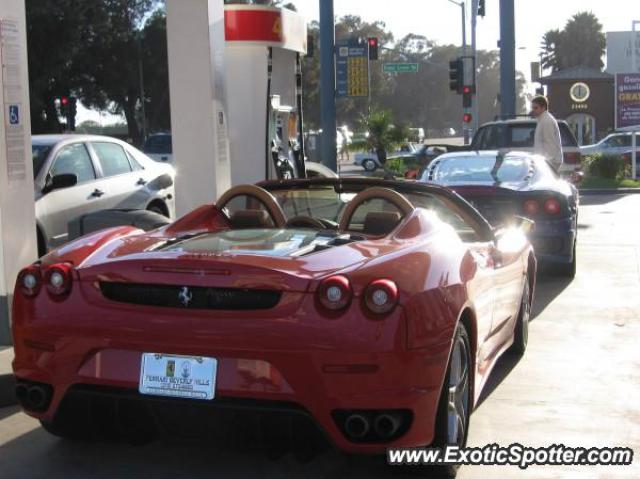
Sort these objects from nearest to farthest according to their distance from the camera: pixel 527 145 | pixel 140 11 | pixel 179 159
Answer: pixel 179 159 < pixel 527 145 < pixel 140 11

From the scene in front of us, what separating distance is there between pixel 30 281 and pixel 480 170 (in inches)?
273

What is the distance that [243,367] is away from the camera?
3.83 meters

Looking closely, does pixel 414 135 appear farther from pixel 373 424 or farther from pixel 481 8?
pixel 373 424

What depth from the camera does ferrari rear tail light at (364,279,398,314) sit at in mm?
3836

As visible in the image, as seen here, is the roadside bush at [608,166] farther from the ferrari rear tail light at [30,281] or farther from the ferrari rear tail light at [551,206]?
the ferrari rear tail light at [30,281]

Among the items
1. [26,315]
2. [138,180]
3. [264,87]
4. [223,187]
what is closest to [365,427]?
[26,315]

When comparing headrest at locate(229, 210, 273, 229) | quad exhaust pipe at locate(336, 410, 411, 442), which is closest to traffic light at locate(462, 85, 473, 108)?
headrest at locate(229, 210, 273, 229)

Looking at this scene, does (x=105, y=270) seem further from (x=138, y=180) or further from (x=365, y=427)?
(x=138, y=180)

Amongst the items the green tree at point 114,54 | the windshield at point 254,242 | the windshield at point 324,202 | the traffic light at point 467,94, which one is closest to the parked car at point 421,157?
the traffic light at point 467,94

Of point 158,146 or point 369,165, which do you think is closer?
point 158,146

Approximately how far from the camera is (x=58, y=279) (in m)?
4.19

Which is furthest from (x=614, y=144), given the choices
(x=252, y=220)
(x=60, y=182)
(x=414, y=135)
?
(x=252, y=220)

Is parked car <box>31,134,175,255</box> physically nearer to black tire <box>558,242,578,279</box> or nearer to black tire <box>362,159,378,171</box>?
black tire <box>558,242,578,279</box>

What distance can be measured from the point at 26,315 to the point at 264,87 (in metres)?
10.4
